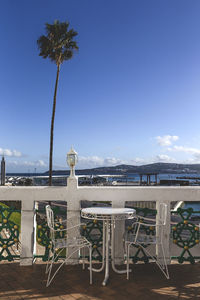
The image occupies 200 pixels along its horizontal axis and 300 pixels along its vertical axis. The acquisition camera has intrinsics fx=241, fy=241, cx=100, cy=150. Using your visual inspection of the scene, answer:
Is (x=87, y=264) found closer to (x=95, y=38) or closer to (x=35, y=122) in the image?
(x=95, y=38)

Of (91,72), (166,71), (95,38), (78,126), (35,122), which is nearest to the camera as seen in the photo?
(95,38)

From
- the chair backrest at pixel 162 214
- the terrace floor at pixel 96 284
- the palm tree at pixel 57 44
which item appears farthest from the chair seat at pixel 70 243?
the palm tree at pixel 57 44

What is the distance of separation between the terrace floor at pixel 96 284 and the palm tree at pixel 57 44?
12.3 m

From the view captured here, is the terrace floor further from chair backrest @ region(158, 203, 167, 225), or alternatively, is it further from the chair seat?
chair backrest @ region(158, 203, 167, 225)

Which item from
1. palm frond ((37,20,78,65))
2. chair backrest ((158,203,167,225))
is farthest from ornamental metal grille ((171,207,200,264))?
palm frond ((37,20,78,65))

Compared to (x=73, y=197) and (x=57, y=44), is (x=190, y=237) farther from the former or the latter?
(x=57, y=44)

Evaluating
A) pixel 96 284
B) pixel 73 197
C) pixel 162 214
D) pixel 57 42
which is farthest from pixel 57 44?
pixel 96 284

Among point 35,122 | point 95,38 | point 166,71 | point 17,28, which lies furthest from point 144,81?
point 35,122

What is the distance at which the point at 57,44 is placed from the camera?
1522cm

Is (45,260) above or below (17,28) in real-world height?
below

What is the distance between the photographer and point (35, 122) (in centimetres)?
2598

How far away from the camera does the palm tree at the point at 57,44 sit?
15102mm

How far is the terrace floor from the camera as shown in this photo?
8.22 feet

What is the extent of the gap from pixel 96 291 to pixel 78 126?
29.4 meters
